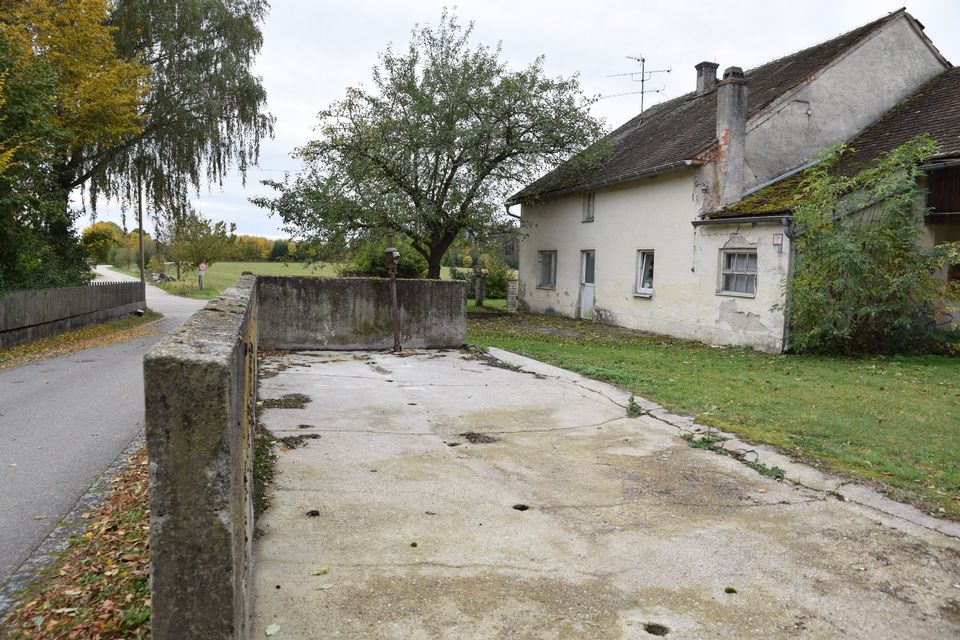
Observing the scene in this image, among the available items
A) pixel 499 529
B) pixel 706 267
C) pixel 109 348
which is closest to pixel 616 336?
pixel 706 267

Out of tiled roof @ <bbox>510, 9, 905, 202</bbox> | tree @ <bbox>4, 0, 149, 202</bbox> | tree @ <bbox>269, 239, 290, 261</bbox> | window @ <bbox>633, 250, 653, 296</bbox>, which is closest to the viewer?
tree @ <bbox>4, 0, 149, 202</bbox>

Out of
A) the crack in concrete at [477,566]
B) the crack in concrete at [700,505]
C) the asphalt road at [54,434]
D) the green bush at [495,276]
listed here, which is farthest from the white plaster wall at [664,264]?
the asphalt road at [54,434]

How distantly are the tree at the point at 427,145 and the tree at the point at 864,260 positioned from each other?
915 cm

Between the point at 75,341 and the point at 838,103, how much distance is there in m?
19.6

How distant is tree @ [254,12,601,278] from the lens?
19.4 m

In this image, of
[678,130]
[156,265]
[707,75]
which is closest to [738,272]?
[678,130]

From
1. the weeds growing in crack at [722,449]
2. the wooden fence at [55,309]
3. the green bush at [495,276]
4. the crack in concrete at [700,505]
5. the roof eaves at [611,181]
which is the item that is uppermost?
the roof eaves at [611,181]

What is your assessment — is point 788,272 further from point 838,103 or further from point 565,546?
point 565,546

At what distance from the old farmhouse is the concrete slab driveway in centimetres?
912

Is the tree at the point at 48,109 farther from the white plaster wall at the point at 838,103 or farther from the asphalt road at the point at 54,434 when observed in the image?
the white plaster wall at the point at 838,103

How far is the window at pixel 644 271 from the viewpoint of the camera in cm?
1834

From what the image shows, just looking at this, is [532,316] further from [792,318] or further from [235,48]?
[235,48]

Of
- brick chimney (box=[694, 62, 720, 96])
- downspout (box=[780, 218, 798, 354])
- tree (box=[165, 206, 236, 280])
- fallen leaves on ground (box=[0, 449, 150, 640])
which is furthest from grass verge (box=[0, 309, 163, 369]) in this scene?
tree (box=[165, 206, 236, 280])

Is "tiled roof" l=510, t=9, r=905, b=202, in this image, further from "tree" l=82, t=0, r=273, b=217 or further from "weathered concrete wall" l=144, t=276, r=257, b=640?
"weathered concrete wall" l=144, t=276, r=257, b=640
